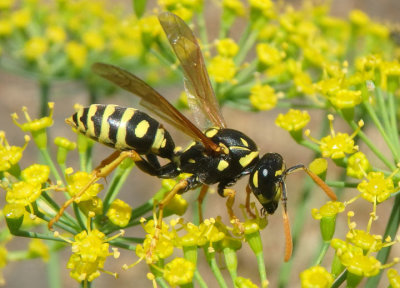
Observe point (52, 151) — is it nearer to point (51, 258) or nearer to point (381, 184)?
point (51, 258)

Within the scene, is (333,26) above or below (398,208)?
above

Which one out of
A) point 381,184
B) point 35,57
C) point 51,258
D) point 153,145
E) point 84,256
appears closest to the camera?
point 84,256

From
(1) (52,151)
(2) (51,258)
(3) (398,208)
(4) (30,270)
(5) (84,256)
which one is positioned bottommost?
(4) (30,270)

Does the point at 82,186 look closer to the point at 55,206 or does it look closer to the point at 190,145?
the point at 55,206

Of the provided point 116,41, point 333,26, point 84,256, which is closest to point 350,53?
point 333,26

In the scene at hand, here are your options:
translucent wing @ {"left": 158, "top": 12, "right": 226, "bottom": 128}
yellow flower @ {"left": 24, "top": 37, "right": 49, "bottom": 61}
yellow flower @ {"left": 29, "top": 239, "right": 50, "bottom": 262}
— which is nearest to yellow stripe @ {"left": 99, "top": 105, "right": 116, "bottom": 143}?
translucent wing @ {"left": 158, "top": 12, "right": 226, "bottom": 128}

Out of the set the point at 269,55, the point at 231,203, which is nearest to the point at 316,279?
the point at 231,203
